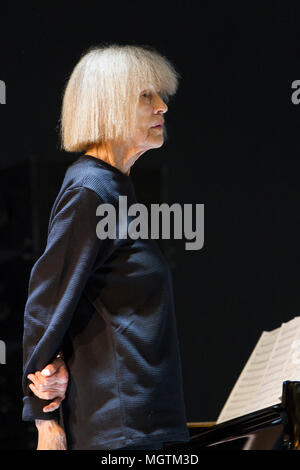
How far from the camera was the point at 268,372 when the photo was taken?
1.37 meters

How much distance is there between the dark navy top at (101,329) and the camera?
1132 mm

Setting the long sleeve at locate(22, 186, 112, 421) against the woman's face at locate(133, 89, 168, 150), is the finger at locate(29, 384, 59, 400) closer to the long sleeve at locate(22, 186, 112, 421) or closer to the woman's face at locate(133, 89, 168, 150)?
the long sleeve at locate(22, 186, 112, 421)

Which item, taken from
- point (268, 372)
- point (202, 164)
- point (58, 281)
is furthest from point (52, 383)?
point (202, 164)

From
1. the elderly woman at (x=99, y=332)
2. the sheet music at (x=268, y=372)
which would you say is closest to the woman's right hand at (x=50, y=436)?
the elderly woman at (x=99, y=332)

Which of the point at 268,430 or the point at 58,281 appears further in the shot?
the point at 58,281

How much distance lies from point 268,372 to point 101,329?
39 centimetres

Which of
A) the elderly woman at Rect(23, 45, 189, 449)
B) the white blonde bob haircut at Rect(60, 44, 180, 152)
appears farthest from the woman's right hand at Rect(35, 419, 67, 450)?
the white blonde bob haircut at Rect(60, 44, 180, 152)

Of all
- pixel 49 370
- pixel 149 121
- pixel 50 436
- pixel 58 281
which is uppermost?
pixel 149 121

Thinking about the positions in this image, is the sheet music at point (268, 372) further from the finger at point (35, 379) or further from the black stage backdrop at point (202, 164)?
the black stage backdrop at point (202, 164)

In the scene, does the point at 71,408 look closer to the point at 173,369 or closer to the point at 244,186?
the point at 173,369

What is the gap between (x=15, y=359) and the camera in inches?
81.7

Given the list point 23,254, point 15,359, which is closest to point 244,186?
point 23,254

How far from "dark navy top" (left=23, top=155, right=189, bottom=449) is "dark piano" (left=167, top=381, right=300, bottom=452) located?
0.12 meters

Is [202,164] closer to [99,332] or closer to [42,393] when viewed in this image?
[99,332]
